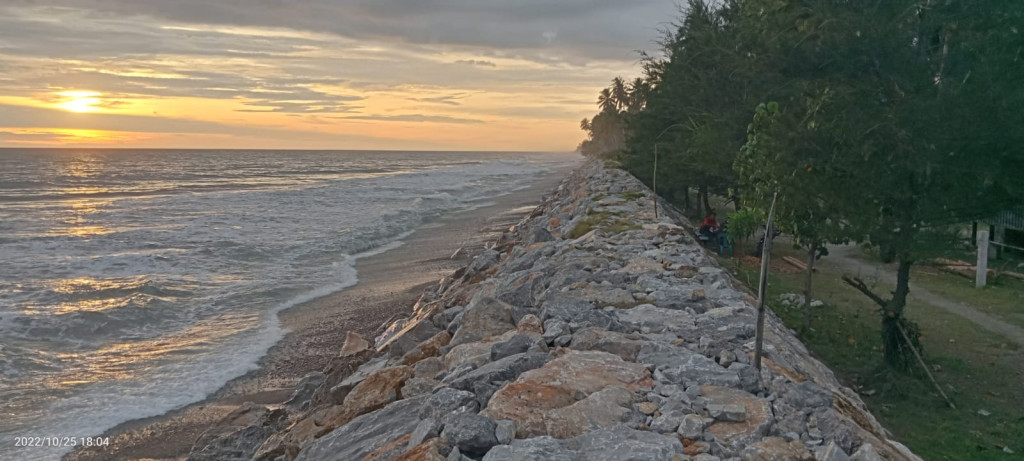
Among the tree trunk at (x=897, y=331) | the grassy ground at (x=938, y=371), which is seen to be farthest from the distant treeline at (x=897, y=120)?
the grassy ground at (x=938, y=371)

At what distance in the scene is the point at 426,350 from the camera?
21.3 feet

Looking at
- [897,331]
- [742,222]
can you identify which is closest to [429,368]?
[897,331]

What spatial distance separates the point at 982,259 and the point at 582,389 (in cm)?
1302

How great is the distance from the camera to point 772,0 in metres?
8.64

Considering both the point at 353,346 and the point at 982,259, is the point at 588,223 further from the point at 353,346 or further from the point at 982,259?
the point at 982,259

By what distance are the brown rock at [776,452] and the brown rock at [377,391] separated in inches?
108

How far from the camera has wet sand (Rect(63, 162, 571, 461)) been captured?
6.86 metres

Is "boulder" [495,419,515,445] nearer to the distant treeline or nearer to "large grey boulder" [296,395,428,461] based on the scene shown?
"large grey boulder" [296,395,428,461]

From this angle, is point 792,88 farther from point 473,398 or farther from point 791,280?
point 473,398

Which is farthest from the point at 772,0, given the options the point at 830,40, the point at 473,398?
→ the point at 473,398

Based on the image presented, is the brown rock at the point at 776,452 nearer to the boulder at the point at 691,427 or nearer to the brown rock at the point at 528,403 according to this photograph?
the boulder at the point at 691,427

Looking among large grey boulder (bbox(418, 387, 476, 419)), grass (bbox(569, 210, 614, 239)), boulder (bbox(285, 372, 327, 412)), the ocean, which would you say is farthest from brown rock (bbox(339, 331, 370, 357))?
grass (bbox(569, 210, 614, 239))

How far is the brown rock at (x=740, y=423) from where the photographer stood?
369 centimetres

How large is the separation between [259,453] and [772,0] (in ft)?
25.9
